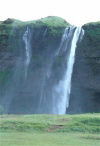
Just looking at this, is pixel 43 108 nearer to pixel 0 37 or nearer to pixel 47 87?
pixel 47 87

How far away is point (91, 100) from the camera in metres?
55.0

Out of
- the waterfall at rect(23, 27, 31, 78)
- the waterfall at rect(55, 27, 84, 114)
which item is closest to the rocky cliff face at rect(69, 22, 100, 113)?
the waterfall at rect(55, 27, 84, 114)

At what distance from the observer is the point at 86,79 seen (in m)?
54.8

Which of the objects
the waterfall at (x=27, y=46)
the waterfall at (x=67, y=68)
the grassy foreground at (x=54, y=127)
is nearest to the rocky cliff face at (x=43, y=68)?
the waterfall at (x=27, y=46)

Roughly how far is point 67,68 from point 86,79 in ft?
8.34

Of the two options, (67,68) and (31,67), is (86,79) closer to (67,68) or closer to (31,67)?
(67,68)

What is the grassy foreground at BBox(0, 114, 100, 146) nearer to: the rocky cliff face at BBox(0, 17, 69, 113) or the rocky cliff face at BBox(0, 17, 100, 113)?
the rocky cliff face at BBox(0, 17, 100, 113)

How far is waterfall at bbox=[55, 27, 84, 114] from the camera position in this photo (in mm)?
54006

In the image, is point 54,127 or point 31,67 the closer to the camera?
point 54,127

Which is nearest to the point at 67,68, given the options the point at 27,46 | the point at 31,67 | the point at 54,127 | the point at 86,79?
the point at 86,79

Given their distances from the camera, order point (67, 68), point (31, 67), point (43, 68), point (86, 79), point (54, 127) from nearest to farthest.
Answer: point (54, 127) < point (86, 79) < point (67, 68) < point (43, 68) < point (31, 67)

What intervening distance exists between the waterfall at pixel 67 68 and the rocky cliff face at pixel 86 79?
57 cm

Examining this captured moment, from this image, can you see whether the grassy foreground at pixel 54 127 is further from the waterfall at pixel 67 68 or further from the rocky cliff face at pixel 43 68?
the rocky cliff face at pixel 43 68
